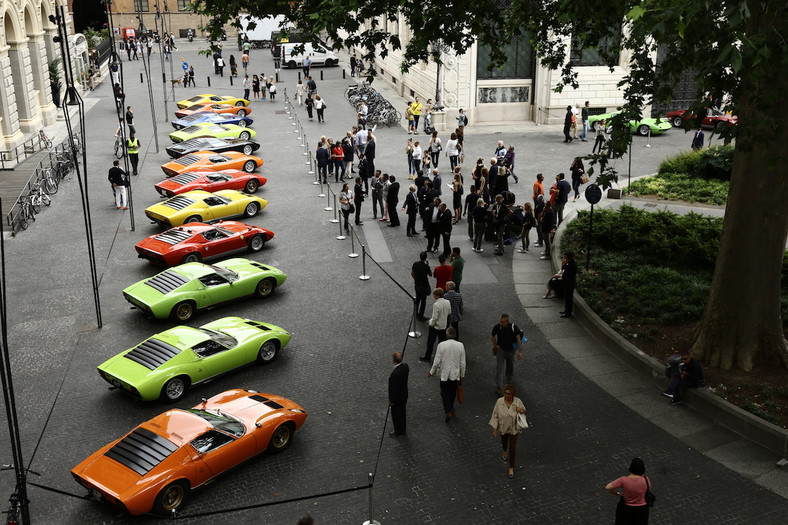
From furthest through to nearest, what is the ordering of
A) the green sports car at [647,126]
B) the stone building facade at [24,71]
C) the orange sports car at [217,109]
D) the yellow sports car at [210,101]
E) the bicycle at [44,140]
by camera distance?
the yellow sports car at [210,101] < the orange sports car at [217,109] < the green sports car at [647,126] < the stone building facade at [24,71] < the bicycle at [44,140]

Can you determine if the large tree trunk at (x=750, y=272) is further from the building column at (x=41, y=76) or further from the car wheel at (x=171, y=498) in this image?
the building column at (x=41, y=76)

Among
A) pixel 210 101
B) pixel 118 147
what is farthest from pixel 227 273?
pixel 210 101

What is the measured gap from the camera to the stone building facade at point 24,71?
31.0 metres

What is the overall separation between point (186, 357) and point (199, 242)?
6467 mm

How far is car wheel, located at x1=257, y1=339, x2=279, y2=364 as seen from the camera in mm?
13594

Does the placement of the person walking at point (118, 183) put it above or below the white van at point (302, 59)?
below

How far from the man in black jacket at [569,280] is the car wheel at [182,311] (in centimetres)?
775

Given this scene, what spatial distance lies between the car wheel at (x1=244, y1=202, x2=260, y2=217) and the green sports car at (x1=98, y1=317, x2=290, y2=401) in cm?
895

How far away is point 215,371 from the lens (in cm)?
1297

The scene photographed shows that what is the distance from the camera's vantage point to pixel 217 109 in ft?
121

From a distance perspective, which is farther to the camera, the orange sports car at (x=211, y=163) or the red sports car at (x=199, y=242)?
the orange sports car at (x=211, y=163)

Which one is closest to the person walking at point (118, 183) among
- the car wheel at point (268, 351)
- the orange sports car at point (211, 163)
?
the orange sports car at point (211, 163)

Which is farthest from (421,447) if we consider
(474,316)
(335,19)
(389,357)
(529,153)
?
(529,153)

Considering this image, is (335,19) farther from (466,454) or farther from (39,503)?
(39,503)
